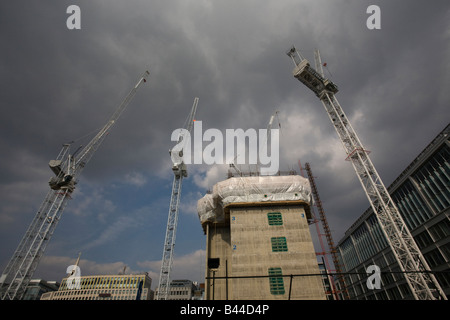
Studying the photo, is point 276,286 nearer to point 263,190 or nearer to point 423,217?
point 263,190

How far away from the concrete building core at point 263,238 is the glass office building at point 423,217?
8.80 m

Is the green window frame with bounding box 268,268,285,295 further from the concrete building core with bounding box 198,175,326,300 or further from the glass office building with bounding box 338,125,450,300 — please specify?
the glass office building with bounding box 338,125,450,300

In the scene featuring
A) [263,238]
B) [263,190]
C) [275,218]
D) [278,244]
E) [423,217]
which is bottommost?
[278,244]

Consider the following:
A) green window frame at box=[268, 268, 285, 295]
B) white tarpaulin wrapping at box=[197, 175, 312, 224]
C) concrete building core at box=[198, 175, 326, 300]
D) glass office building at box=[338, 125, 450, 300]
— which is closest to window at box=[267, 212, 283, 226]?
concrete building core at box=[198, 175, 326, 300]

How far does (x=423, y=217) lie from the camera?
47250 millimetres

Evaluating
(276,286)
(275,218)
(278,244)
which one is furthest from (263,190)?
(276,286)

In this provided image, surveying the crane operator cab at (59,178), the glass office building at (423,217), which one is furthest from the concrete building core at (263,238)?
the crane operator cab at (59,178)

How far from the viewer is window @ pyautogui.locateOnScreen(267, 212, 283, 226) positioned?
35950 mm

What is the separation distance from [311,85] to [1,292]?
94.6m

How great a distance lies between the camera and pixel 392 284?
197 feet

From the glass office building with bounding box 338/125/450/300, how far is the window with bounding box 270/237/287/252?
10.8m

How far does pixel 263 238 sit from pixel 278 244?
2385mm

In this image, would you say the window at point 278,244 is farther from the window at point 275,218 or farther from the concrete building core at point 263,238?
the window at point 275,218
